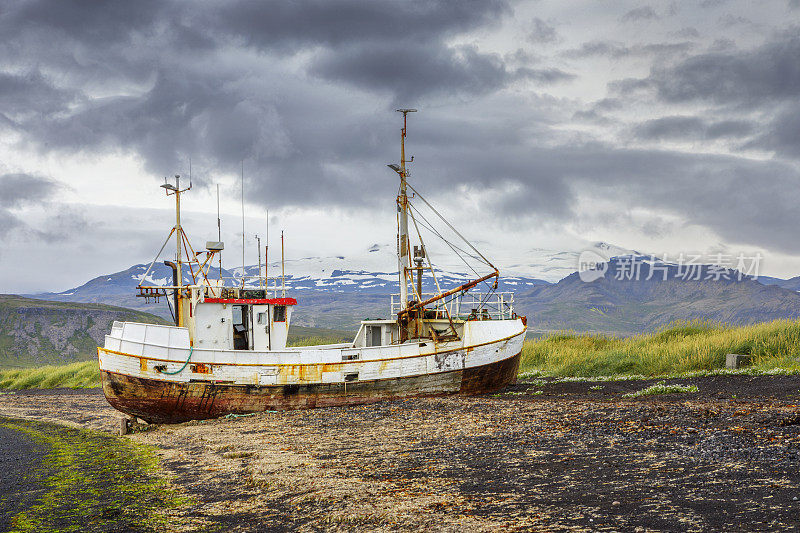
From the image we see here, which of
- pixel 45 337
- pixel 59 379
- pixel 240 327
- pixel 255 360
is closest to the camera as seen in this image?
pixel 255 360

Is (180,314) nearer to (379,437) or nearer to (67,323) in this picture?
(379,437)

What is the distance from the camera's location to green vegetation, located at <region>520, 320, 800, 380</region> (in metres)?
27.3

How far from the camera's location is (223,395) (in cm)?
2327

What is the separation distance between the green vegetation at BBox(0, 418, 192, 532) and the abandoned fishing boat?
288cm

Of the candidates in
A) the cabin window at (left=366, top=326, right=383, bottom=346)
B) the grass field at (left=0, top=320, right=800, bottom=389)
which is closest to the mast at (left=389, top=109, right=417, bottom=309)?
the cabin window at (left=366, top=326, right=383, bottom=346)

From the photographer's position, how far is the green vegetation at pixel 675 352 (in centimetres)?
2727

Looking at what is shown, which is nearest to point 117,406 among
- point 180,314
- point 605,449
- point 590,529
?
point 180,314

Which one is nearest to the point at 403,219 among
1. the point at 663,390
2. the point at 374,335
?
the point at 374,335

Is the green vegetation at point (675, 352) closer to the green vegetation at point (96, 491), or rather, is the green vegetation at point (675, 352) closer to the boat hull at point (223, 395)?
the boat hull at point (223, 395)

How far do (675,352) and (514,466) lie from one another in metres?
20.0

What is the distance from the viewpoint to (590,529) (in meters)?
8.40

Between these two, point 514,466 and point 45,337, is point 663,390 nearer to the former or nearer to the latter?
point 514,466

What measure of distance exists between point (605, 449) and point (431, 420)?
22.6ft

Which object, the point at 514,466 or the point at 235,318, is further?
the point at 235,318
